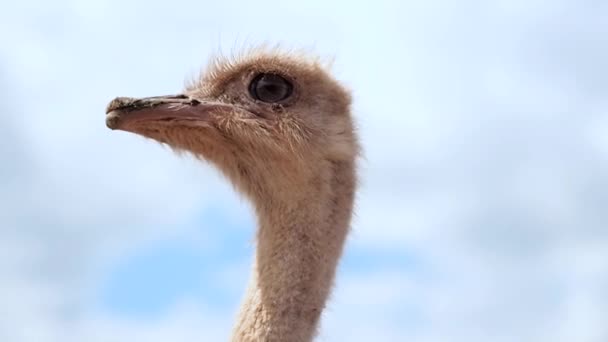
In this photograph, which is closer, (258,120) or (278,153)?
(278,153)

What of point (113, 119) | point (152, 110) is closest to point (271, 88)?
point (152, 110)

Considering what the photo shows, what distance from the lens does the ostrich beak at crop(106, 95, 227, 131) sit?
636 cm

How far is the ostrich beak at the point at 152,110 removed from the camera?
20.9 ft

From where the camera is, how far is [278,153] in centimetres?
673

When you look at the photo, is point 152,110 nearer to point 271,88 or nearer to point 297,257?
point 271,88

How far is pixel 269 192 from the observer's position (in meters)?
6.75

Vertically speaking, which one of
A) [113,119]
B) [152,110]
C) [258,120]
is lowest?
Answer: [113,119]

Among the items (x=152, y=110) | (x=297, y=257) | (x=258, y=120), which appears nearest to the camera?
(x=297, y=257)

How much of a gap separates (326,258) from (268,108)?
104 centimetres

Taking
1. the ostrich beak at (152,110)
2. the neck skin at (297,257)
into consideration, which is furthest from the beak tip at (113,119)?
the neck skin at (297,257)

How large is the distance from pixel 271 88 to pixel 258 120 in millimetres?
237

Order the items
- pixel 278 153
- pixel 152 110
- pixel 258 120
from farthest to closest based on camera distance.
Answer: pixel 258 120, pixel 278 153, pixel 152 110

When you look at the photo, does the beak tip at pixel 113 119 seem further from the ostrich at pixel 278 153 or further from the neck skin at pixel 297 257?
the neck skin at pixel 297 257

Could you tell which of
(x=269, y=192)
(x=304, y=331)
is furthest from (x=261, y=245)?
(x=304, y=331)
